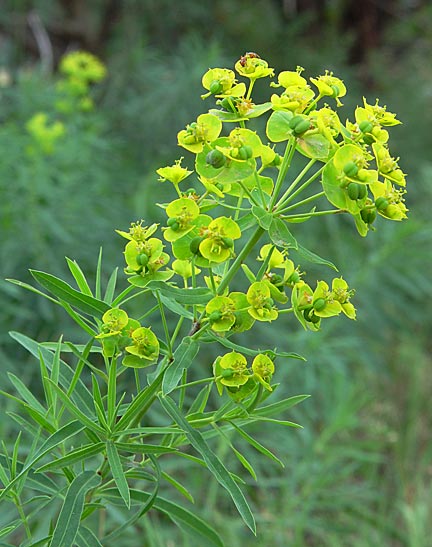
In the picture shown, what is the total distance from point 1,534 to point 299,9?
6034mm

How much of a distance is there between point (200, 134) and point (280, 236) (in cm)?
19

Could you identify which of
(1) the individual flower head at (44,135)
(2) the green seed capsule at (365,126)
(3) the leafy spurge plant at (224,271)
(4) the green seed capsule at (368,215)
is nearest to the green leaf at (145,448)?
(3) the leafy spurge plant at (224,271)

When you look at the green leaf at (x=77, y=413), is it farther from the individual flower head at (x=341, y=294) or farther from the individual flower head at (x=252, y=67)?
the individual flower head at (x=252, y=67)

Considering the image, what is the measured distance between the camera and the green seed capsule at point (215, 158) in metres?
1.01

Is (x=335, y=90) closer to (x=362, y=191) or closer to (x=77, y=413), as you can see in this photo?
(x=362, y=191)

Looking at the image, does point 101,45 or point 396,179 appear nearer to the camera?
point 396,179

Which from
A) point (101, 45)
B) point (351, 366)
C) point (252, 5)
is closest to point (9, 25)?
point (101, 45)

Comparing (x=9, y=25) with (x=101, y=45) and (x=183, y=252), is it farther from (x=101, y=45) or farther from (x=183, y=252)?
(x=183, y=252)

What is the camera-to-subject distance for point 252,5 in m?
5.65

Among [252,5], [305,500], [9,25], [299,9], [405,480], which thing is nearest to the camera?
[305,500]

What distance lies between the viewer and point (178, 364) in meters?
1.06

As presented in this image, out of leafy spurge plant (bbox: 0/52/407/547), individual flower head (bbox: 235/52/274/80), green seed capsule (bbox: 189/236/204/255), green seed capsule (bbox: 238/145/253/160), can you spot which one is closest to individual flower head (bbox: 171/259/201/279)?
leafy spurge plant (bbox: 0/52/407/547)

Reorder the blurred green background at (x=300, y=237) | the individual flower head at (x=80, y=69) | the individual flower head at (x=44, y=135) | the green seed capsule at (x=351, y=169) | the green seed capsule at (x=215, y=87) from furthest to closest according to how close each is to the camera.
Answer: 1. the individual flower head at (x=80, y=69)
2. the individual flower head at (x=44, y=135)
3. the blurred green background at (x=300, y=237)
4. the green seed capsule at (x=215, y=87)
5. the green seed capsule at (x=351, y=169)

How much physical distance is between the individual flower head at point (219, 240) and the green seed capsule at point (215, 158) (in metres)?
0.07
